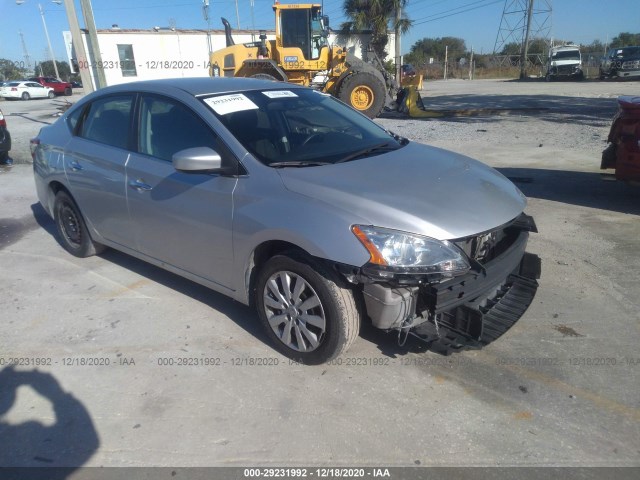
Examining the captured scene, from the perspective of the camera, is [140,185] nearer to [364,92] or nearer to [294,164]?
[294,164]

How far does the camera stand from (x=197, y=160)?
2.99m

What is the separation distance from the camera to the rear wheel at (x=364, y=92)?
14.7 m

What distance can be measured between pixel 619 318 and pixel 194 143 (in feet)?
10.7

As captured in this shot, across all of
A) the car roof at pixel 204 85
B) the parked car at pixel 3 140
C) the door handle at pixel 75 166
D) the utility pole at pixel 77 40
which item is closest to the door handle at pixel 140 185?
the car roof at pixel 204 85

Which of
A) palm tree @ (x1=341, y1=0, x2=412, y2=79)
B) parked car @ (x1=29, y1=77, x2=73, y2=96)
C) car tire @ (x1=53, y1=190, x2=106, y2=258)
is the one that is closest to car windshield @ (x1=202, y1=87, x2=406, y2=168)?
car tire @ (x1=53, y1=190, x2=106, y2=258)

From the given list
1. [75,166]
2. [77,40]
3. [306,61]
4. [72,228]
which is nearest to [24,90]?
[306,61]

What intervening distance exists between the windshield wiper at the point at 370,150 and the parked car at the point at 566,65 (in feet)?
117

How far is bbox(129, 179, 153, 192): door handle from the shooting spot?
365 cm

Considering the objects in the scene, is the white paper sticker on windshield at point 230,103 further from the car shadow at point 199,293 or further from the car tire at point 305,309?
the car shadow at point 199,293

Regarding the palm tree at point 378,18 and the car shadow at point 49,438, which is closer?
the car shadow at point 49,438

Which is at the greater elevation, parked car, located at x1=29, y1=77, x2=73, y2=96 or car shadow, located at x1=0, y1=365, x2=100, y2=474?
parked car, located at x1=29, y1=77, x2=73, y2=96

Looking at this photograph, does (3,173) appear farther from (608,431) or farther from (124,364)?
(608,431)

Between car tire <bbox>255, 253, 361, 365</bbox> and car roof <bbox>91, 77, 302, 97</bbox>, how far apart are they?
4.87 ft

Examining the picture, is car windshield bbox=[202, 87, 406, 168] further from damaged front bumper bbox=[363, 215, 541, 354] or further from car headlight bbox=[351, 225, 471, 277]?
damaged front bumper bbox=[363, 215, 541, 354]
